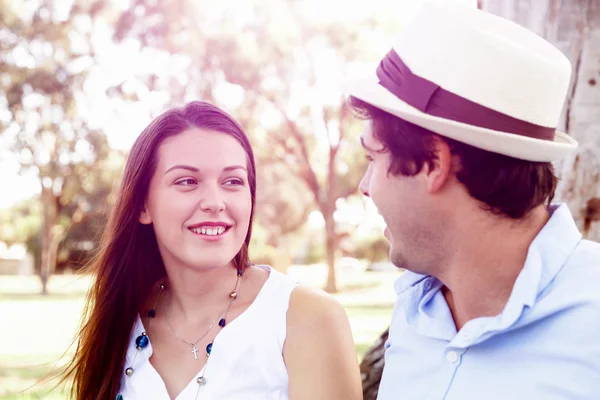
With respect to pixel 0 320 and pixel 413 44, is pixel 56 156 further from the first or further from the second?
pixel 413 44

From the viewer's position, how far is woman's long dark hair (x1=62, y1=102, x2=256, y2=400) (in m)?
2.96

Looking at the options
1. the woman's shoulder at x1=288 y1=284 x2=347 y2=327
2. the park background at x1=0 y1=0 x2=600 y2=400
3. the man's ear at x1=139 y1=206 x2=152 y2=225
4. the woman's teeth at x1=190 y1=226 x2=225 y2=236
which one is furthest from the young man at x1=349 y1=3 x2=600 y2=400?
the park background at x1=0 y1=0 x2=600 y2=400

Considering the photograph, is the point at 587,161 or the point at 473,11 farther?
the point at 587,161

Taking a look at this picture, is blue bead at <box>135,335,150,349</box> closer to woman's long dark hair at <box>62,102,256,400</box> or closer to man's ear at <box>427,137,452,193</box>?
woman's long dark hair at <box>62,102,256,400</box>

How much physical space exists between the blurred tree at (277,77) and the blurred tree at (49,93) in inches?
69.6

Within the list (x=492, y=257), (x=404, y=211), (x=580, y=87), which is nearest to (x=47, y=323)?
(x=580, y=87)

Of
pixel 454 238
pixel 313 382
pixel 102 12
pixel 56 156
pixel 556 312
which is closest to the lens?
pixel 556 312

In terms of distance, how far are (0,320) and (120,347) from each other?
16.0 metres

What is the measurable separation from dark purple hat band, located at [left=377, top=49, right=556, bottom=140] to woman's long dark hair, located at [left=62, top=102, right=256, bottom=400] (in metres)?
1.06

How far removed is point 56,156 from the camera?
77.5 ft

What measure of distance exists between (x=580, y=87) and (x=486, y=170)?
1.60m

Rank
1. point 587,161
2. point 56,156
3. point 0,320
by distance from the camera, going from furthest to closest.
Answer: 1. point 56,156
2. point 0,320
3. point 587,161

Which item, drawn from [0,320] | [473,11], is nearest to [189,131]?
[473,11]

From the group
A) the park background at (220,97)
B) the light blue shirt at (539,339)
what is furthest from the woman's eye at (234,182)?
the park background at (220,97)
